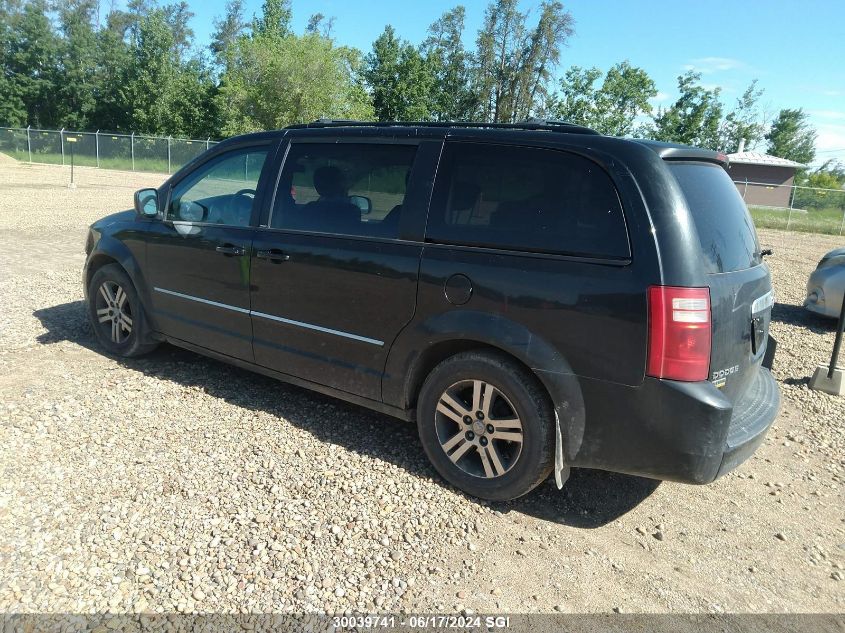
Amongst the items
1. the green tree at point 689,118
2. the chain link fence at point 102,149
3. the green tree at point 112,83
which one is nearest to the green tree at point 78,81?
the green tree at point 112,83

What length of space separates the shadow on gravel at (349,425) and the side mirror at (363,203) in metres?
1.48

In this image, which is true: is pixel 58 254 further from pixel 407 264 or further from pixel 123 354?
pixel 407 264

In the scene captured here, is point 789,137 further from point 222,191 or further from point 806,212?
point 222,191

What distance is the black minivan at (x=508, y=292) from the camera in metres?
2.96

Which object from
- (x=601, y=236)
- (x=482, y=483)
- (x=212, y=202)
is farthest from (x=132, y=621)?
(x=212, y=202)

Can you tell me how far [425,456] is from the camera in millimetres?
4047

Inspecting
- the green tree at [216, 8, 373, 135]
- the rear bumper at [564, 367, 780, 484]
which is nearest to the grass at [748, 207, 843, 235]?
the rear bumper at [564, 367, 780, 484]

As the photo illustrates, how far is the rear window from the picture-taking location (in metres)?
3.13

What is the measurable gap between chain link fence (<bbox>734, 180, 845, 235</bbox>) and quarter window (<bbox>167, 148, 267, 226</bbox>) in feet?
79.1

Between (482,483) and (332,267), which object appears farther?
(332,267)

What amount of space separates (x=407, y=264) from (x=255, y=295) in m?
1.29

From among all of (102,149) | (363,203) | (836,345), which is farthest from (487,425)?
(102,149)

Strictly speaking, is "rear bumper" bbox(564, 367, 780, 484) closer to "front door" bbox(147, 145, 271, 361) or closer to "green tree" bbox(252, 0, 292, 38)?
"front door" bbox(147, 145, 271, 361)

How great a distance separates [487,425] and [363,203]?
1551 millimetres
